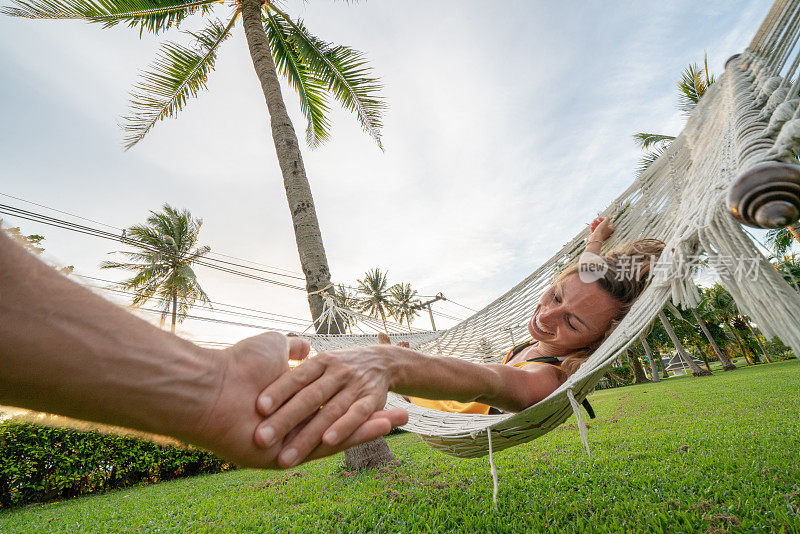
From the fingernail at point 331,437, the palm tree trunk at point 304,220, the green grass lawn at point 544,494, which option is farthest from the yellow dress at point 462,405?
the palm tree trunk at point 304,220

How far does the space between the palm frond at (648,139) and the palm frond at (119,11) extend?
11107mm

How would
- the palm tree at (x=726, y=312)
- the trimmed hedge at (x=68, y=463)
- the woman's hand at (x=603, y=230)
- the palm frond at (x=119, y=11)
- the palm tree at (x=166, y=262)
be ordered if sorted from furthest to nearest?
the palm tree at (x=726, y=312)
the palm tree at (x=166, y=262)
the trimmed hedge at (x=68, y=463)
the palm frond at (x=119, y=11)
the woman's hand at (x=603, y=230)

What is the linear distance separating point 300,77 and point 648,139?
1017 cm

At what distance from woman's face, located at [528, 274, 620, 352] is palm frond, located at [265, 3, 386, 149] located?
159 inches

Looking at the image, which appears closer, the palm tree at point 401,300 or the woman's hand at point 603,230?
the woman's hand at point 603,230

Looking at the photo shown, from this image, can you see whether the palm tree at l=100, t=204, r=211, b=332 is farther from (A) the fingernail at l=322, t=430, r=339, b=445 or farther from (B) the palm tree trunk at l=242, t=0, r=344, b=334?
(A) the fingernail at l=322, t=430, r=339, b=445

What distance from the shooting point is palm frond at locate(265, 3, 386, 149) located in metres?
4.84

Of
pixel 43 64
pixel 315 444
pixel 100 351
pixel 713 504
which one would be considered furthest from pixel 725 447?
pixel 43 64

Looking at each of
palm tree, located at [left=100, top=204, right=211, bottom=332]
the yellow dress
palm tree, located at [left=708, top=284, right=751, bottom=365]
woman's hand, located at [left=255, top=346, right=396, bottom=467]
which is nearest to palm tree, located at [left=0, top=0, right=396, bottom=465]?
the yellow dress

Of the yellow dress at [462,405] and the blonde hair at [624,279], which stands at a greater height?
the blonde hair at [624,279]

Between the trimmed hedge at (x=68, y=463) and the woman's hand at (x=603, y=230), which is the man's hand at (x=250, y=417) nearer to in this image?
the woman's hand at (x=603, y=230)

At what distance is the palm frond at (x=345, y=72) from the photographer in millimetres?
4844

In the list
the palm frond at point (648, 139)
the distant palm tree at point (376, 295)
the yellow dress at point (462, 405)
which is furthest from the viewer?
the distant palm tree at point (376, 295)

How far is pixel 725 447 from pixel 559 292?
2.33 metres
